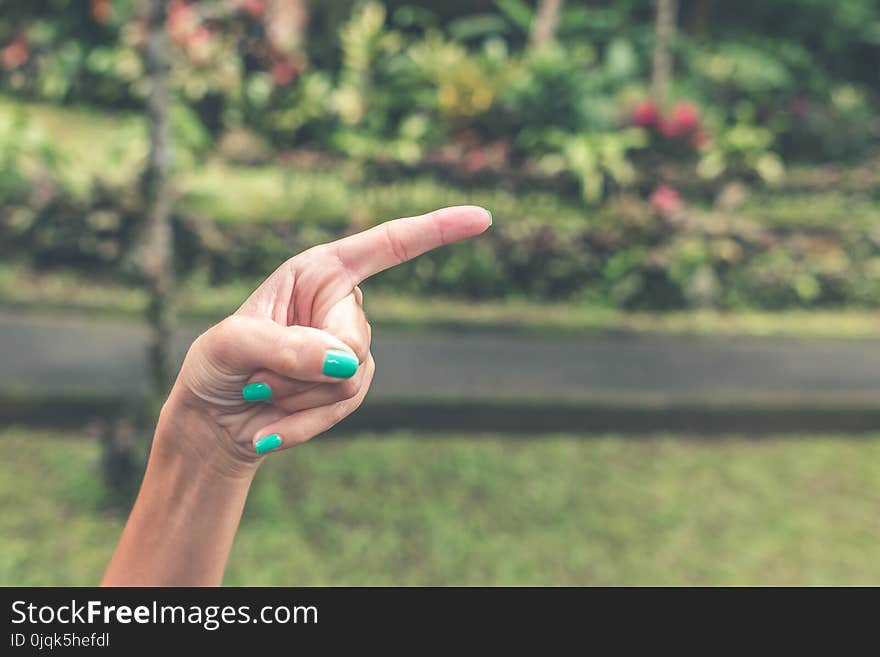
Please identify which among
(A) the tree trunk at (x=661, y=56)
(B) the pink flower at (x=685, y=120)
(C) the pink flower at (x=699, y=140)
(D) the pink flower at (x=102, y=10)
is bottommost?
(C) the pink flower at (x=699, y=140)

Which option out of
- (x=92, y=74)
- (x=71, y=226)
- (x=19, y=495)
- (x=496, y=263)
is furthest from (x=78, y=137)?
(x=19, y=495)

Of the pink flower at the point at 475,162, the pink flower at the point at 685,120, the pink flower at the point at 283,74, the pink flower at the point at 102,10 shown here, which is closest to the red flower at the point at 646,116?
the pink flower at the point at 685,120

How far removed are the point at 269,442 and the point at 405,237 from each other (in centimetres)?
39

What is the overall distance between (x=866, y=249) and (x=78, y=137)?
23.1 feet

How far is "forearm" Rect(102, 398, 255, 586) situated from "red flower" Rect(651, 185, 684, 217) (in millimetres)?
6425

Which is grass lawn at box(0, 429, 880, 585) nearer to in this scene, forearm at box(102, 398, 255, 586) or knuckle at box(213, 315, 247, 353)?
forearm at box(102, 398, 255, 586)

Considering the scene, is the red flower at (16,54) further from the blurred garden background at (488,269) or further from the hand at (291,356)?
the hand at (291,356)

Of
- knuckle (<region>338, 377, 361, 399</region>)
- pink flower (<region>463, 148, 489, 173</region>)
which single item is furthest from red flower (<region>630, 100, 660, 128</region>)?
knuckle (<region>338, 377, 361, 399</region>)

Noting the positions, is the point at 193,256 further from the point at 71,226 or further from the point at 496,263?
the point at 496,263

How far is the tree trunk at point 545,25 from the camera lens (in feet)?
28.5

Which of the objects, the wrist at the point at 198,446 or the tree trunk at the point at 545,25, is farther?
the tree trunk at the point at 545,25

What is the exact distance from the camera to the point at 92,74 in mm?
8508

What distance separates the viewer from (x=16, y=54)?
8492mm

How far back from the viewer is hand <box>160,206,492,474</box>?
1360 millimetres
